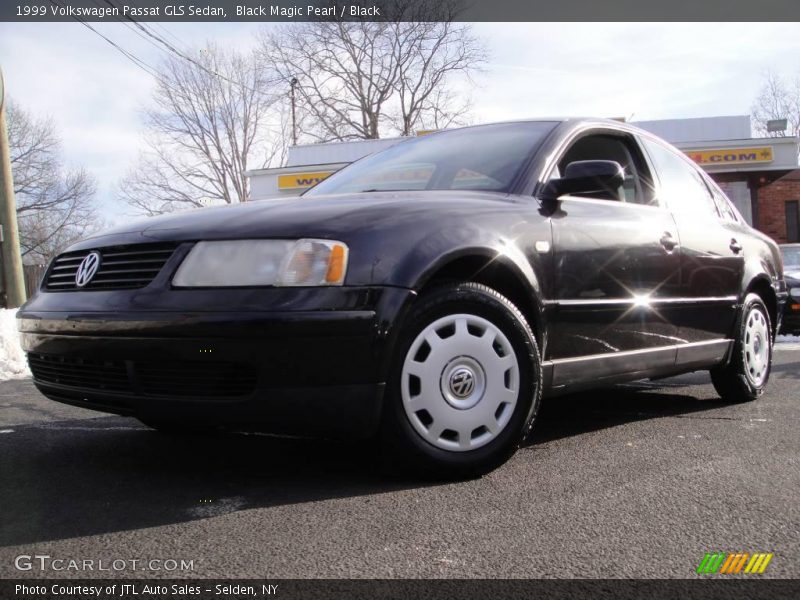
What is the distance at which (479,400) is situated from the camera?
2869mm

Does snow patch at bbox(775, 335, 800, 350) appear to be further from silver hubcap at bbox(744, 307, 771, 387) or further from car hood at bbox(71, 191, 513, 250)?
car hood at bbox(71, 191, 513, 250)

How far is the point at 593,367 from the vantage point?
3471mm

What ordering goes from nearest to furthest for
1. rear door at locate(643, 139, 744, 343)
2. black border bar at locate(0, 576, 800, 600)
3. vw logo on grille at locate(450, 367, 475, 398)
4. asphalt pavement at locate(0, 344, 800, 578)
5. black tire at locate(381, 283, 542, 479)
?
black border bar at locate(0, 576, 800, 600) < asphalt pavement at locate(0, 344, 800, 578) < black tire at locate(381, 283, 542, 479) < vw logo on grille at locate(450, 367, 475, 398) < rear door at locate(643, 139, 744, 343)

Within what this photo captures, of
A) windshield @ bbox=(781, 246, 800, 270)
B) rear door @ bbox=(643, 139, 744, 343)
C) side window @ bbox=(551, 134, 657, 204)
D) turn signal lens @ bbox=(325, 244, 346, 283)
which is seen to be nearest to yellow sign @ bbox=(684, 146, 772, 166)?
windshield @ bbox=(781, 246, 800, 270)

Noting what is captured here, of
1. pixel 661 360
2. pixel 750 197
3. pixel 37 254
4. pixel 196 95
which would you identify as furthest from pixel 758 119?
pixel 661 360

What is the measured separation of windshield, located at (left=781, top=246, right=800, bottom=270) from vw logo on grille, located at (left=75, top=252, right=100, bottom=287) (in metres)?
10.5

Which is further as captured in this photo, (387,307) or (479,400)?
(479,400)

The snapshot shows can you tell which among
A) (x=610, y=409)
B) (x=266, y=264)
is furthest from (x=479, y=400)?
(x=610, y=409)

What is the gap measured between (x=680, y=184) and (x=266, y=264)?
290 cm

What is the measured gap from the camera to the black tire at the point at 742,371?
465 cm

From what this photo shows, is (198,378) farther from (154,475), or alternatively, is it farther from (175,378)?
(154,475)

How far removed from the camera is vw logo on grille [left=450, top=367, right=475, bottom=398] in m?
2.81

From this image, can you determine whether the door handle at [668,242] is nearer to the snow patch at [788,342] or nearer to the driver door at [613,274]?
the driver door at [613,274]

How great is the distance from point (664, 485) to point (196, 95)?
38517mm
